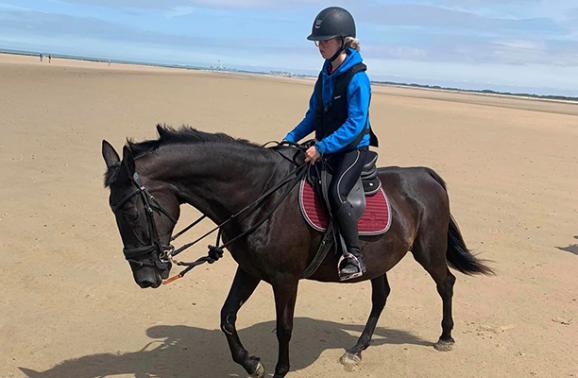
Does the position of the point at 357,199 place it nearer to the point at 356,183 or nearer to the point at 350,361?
the point at 356,183

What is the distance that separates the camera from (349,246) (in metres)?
4.48

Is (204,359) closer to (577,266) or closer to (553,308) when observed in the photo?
(553,308)

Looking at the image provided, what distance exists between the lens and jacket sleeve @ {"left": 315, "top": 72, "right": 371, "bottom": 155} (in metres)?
4.24

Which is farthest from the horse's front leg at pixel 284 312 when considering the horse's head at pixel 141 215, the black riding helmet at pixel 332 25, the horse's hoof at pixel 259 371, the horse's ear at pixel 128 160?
the black riding helmet at pixel 332 25

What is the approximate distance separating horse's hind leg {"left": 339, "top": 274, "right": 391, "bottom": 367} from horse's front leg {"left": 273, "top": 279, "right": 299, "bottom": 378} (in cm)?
88

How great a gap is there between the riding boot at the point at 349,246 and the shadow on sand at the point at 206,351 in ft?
3.95

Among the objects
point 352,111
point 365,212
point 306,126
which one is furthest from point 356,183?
point 306,126

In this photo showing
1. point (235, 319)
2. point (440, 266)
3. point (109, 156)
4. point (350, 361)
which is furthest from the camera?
point (440, 266)

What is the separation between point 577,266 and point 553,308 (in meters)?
1.89

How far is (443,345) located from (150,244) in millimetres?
3350

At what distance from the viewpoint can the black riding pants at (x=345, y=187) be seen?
436 centimetres

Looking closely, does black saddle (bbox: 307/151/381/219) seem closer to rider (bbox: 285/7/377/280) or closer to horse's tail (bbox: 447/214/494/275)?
rider (bbox: 285/7/377/280)

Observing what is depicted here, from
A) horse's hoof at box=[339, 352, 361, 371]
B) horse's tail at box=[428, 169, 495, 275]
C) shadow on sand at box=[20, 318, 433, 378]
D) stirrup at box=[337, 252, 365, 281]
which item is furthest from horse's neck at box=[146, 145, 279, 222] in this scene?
horse's tail at box=[428, 169, 495, 275]

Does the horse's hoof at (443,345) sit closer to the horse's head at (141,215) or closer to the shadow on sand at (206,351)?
the shadow on sand at (206,351)
